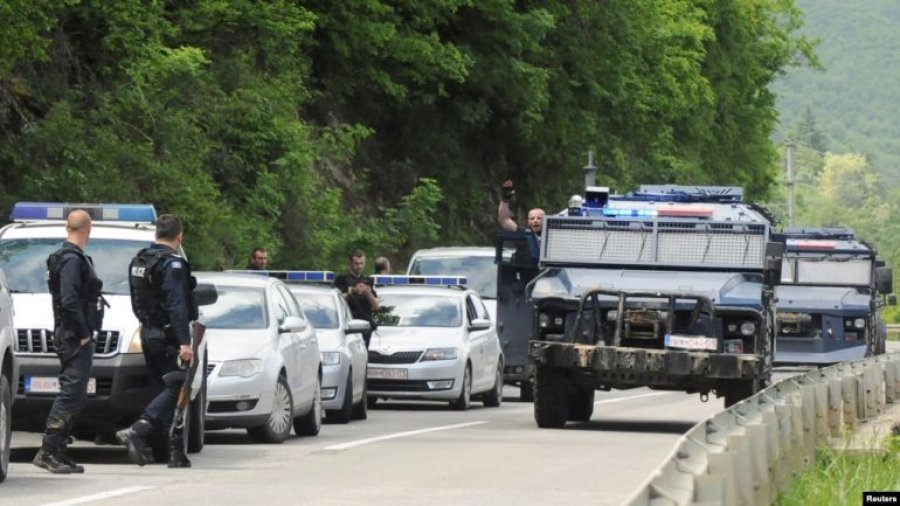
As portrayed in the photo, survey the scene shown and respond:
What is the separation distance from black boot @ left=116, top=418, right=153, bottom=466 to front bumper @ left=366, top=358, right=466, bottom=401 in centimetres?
1091

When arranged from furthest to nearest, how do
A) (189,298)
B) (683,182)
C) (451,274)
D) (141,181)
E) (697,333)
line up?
(683,182), (451,274), (141,181), (697,333), (189,298)

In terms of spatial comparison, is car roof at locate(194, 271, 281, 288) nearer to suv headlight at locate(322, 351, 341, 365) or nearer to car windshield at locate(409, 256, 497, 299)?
suv headlight at locate(322, 351, 341, 365)

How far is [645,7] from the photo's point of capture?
5462 cm

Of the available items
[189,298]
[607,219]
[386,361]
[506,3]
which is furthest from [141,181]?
[506,3]

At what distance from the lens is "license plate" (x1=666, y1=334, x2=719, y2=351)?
72.1 feet

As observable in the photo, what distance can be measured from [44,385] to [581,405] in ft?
27.9

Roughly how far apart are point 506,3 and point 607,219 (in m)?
22.7

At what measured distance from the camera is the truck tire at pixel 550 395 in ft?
74.2

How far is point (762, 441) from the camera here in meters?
12.0

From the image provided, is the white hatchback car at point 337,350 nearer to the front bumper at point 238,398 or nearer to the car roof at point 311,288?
the car roof at point 311,288

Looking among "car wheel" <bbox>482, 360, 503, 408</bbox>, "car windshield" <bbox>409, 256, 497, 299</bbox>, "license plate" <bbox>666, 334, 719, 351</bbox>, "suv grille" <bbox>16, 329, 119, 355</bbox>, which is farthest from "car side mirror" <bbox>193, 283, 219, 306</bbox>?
"car windshield" <bbox>409, 256, 497, 299</bbox>

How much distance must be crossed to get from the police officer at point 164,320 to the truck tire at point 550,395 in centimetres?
663

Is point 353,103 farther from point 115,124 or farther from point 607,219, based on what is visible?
point 607,219

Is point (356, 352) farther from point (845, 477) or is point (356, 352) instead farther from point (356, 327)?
point (845, 477)
